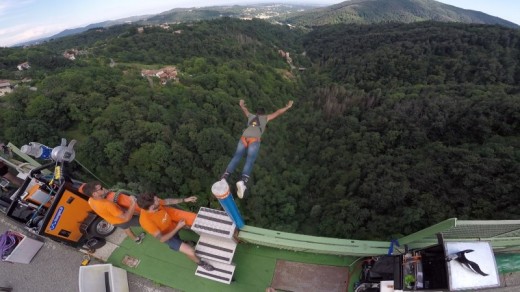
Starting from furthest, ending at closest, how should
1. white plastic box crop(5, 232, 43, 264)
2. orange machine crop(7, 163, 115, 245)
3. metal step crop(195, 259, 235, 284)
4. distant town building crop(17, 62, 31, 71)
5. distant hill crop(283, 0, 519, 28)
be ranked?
distant hill crop(283, 0, 519, 28) → distant town building crop(17, 62, 31, 71) → white plastic box crop(5, 232, 43, 264) → orange machine crop(7, 163, 115, 245) → metal step crop(195, 259, 235, 284)

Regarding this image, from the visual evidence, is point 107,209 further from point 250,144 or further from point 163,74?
point 163,74

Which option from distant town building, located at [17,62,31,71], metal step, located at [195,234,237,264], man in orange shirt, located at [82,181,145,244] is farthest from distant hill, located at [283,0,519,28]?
man in orange shirt, located at [82,181,145,244]

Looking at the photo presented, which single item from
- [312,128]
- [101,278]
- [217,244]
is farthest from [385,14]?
[101,278]

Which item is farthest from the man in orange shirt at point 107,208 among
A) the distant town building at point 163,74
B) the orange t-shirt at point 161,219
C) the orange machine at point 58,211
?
the distant town building at point 163,74

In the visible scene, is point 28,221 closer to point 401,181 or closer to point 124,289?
point 124,289

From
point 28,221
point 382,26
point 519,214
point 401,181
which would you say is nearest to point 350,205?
point 401,181

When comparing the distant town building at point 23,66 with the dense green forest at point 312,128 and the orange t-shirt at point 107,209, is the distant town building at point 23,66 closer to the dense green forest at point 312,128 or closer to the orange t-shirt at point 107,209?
the dense green forest at point 312,128

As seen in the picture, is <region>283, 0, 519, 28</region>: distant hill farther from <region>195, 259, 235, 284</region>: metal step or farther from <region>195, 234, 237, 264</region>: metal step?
<region>195, 259, 235, 284</region>: metal step
